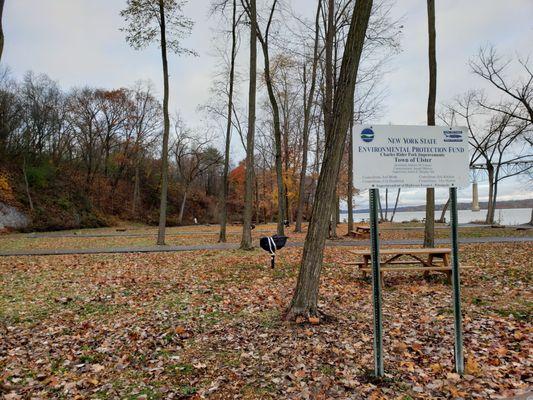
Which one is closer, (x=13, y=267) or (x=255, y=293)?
(x=255, y=293)

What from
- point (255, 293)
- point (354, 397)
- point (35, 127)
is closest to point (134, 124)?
point (35, 127)

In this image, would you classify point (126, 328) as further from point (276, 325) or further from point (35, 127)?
point (35, 127)

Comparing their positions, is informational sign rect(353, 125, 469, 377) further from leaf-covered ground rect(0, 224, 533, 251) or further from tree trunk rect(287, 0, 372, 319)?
leaf-covered ground rect(0, 224, 533, 251)

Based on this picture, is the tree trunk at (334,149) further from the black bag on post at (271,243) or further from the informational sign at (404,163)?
the black bag on post at (271,243)

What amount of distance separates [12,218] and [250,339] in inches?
1180

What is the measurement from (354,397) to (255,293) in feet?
12.7

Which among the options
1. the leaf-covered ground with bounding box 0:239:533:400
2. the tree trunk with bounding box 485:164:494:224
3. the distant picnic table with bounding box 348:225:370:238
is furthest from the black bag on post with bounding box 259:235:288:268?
the tree trunk with bounding box 485:164:494:224

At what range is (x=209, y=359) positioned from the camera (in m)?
4.27

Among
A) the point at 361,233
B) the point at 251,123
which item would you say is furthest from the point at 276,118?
the point at 361,233

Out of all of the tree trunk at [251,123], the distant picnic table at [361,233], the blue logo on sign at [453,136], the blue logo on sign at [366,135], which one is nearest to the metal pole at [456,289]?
the blue logo on sign at [453,136]

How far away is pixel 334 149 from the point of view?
4840mm

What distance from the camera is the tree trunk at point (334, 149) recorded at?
478 centimetres

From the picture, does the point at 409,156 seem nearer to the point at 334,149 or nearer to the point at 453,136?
the point at 453,136

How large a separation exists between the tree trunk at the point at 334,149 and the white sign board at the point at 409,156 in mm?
1184
